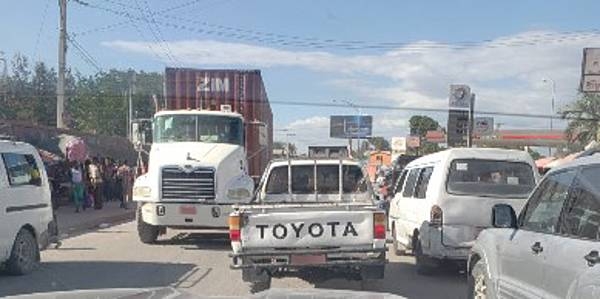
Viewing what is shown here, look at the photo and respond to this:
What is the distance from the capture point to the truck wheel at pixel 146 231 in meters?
16.9

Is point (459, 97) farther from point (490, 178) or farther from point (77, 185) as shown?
point (490, 178)

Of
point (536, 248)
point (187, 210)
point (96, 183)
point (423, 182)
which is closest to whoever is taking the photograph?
point (536, 248)

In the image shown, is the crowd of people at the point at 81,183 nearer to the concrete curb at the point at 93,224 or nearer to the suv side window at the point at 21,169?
the concrete curb at the point at 93,224

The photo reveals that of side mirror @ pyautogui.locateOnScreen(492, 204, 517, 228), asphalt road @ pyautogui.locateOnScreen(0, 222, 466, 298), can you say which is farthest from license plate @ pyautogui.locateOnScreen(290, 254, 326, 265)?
side mirror @ pyautogui.locateOnScreen(492, 204, 517, 228)

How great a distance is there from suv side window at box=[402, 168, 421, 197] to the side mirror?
21.0 ft

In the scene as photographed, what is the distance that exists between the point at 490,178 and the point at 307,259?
3.23m

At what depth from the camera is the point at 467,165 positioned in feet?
38.9

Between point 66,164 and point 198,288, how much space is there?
A: 1780cm

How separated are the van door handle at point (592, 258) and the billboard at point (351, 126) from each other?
88693 millimetres

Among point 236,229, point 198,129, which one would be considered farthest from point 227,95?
point 236,229

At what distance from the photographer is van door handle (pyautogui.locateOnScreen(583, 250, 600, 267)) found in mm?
4850

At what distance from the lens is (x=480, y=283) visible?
782cm

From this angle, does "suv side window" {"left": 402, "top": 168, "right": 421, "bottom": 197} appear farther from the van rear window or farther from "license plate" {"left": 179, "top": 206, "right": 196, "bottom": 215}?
"license plate" {"left": 179, "top": 206, "right": 196, "bottom": 215}

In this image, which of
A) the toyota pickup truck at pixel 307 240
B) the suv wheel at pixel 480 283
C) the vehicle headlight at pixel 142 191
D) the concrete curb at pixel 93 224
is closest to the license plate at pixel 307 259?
the toyota pickup truck at pixel 307 240
